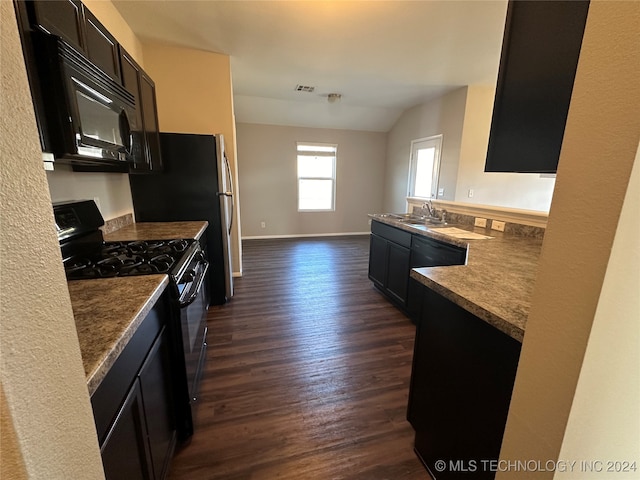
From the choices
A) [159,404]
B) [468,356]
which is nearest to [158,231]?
[159,404]

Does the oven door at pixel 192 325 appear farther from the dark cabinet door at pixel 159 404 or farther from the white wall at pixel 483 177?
the white wall at pixel 483 177

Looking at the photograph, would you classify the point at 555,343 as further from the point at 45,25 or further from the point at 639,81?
the point at 45,25

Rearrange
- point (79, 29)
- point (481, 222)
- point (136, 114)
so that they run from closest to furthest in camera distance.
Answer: point (79, 29) → point (136, 114) → point (481, 222)

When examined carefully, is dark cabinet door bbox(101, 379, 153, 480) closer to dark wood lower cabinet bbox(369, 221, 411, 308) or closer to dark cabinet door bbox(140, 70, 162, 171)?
dark cabinet door bbox(140, 70, 162, 171)

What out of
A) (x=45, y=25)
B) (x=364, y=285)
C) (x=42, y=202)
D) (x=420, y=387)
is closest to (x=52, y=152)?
(x=45, y=25)

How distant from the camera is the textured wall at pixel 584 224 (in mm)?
473

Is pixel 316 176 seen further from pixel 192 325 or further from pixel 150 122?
pixel 192 325

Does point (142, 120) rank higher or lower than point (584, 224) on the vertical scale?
higher

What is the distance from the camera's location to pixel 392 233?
117 inches

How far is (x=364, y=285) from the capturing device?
3.63m

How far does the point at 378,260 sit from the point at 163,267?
2420 millimetres

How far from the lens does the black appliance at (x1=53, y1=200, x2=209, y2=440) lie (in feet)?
4.33

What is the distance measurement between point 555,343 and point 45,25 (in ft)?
6.20

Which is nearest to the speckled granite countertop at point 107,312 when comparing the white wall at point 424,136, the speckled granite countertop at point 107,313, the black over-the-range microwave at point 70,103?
the speckled granite countertop at point 107,313
